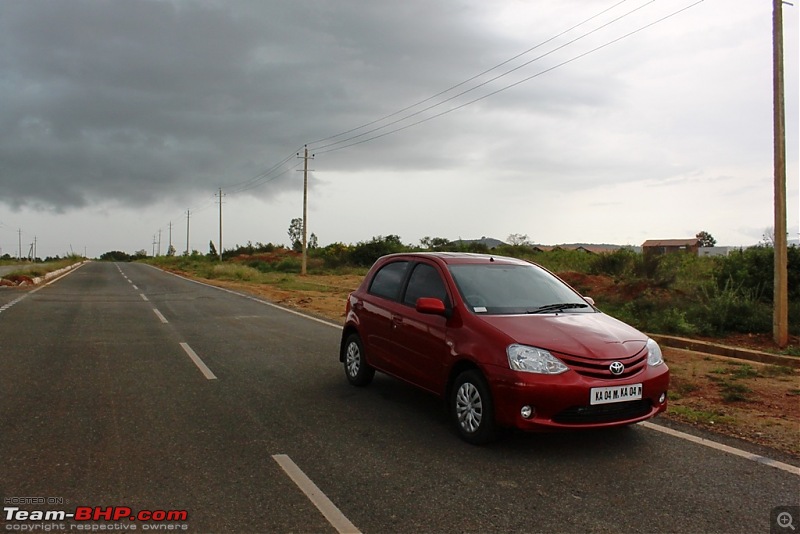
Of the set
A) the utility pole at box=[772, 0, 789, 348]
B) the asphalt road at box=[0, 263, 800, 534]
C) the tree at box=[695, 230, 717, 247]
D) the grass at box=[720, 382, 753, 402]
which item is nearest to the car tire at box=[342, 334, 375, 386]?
the asphalt road at box=[0, 263, 800, 534]

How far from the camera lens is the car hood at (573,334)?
495cm

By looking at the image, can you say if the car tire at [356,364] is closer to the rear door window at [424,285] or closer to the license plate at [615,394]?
the rear door window at [424,285]

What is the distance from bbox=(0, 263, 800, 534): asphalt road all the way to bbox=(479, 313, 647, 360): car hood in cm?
85

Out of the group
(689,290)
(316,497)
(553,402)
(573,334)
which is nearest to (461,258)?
(573,334)

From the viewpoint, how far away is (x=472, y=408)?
5.18 metres

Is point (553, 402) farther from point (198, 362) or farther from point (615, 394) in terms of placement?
point (198, 362)

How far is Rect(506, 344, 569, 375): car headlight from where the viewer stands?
4.82m

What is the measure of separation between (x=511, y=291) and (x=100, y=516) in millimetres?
3992

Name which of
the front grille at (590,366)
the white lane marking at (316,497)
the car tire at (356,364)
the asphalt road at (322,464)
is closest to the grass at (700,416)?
the asphalt road at (322,464)

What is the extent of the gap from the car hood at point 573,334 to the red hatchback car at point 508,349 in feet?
0.03

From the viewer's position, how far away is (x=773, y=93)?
36.4ft

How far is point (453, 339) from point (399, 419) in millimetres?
1070

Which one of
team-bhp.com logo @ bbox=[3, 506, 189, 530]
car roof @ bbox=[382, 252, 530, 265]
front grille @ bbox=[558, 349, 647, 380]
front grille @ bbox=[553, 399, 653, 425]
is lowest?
team-bhp.com logo @ bbox=[3, 506, 189, 530]

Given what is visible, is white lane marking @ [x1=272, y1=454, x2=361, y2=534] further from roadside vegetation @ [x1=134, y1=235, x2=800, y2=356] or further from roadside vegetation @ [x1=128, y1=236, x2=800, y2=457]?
roadside vegetation @ [x1=134, y1=235, x2=800, y2=356]
